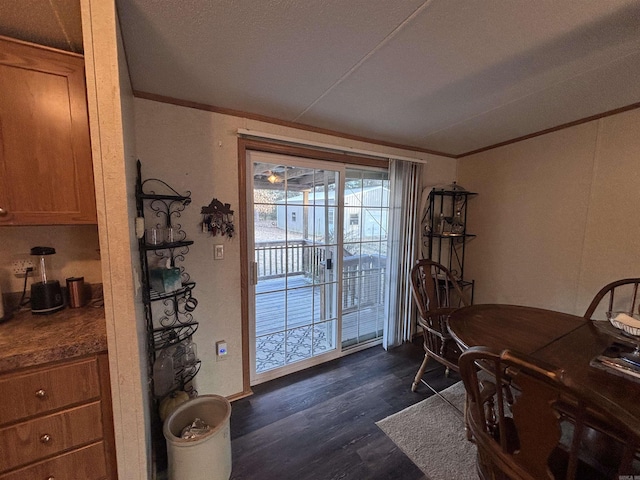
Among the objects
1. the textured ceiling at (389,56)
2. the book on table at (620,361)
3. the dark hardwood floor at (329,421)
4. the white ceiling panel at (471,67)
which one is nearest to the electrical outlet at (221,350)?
the dark hardwood floor at (329,421)

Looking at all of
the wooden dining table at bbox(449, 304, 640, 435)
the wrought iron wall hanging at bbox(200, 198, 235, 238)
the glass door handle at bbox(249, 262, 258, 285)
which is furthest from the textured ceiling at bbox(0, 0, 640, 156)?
the wooden dining table at bbox(449, 304, 640, 435)

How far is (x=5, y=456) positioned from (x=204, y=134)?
1787mm

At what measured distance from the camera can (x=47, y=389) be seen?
96cm

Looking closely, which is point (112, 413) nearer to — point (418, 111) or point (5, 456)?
point (5, 456)

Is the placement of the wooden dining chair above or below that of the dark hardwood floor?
above

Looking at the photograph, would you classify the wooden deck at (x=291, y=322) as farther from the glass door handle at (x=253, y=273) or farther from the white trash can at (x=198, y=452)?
the white trash can at (x=198, y=452)

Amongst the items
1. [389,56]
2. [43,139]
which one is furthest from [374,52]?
[43,139]

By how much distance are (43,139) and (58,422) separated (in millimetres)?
1119

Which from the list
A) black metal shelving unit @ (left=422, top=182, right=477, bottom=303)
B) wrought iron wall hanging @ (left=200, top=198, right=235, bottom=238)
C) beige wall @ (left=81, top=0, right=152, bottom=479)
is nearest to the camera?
beige wall @ (left=81, top=0, right=152, bottom=479)

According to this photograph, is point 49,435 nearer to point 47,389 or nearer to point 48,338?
point 47,389

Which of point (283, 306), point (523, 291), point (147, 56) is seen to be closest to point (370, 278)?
point (283, 306)

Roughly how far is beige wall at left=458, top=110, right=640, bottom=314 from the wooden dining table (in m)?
0.86

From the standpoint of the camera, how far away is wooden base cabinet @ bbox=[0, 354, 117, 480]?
924 mm

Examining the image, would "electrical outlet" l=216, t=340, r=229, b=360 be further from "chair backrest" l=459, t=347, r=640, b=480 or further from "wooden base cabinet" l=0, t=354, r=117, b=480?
"chair backrest" l=459, t=347, r=640, b=480
